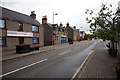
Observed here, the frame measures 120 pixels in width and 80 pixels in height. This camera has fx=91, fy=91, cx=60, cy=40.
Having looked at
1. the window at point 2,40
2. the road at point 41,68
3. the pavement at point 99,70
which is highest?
the window at point 2,40

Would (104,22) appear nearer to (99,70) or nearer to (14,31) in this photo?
(99,70)

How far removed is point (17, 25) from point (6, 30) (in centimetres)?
290

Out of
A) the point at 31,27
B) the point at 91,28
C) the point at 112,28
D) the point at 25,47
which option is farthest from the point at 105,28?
the point at 31,27

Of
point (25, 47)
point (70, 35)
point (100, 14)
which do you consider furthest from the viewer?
point (70, 35)

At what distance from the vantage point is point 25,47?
15461 mm

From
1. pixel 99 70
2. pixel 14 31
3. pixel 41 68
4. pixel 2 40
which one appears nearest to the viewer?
pixel 99 70

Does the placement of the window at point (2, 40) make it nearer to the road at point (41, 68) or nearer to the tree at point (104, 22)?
the road at point (41, 68)

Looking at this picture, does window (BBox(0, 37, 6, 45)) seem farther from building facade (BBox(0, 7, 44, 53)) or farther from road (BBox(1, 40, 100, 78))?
road (BBox(1, 40, 100, 78))

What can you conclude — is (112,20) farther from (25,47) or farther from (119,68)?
(25,47)

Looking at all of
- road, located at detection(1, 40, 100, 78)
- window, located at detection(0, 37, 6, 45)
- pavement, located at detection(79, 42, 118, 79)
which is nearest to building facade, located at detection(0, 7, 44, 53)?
window, located at detection(0, 37, 6, 45)

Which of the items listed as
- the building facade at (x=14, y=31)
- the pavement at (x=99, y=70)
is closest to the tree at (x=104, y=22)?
the pavement at (x=99, y=70)

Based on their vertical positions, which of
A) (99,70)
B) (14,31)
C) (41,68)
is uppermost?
(14,31)

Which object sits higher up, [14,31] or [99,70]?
[14,31]

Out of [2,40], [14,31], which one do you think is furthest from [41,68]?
[14,31]
